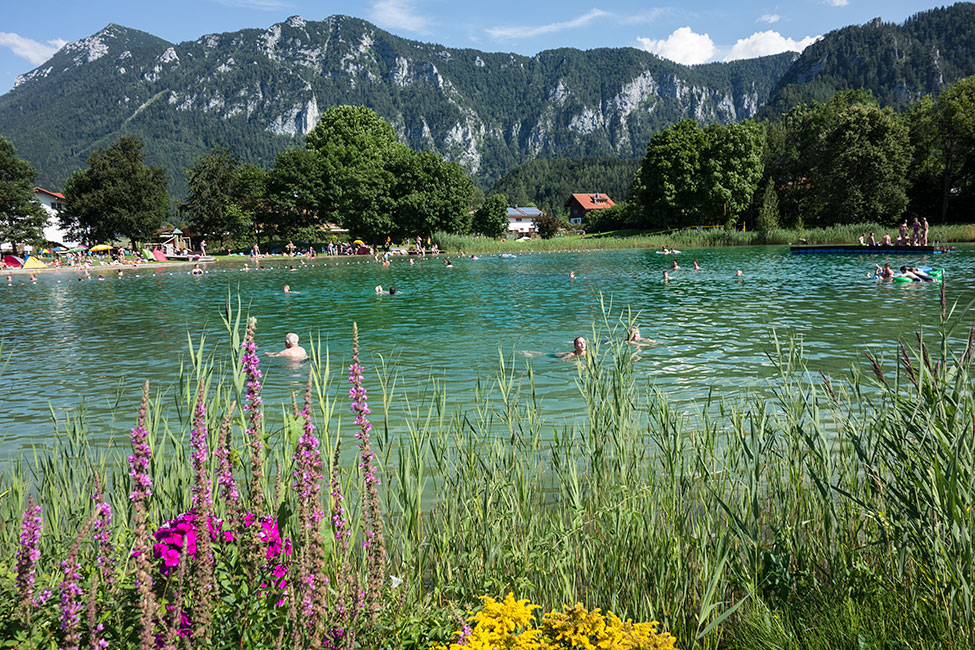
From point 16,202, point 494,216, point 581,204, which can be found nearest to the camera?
point 16,202

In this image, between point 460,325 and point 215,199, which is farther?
point 215,199

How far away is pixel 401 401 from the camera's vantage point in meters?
9.65

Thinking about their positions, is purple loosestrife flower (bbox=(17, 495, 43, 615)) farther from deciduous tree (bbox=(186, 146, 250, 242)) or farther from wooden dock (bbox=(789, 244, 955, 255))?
deciduous tree (bbox=(186, 146, 250, 242))

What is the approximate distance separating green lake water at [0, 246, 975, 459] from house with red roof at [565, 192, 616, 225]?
392 feet

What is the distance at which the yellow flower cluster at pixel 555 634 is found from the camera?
2.02 metres

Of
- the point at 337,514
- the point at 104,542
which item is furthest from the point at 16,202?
the point at 337,514

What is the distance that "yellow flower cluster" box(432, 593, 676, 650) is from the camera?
6.63 ft

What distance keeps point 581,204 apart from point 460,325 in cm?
14216

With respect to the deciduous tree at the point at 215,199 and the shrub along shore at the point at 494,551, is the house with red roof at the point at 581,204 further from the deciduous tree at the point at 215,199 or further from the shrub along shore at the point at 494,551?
the shrub along shore at the point at 494,551

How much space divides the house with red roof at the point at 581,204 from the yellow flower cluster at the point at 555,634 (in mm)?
154813

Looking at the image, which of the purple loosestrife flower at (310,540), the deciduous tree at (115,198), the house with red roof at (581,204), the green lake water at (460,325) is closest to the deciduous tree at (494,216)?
the deciduous tree at (115,198)

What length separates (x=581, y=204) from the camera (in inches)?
6142

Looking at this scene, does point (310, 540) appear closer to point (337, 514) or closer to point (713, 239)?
point (337, 514)

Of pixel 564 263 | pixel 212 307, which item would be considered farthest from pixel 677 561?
pixel 564 263
